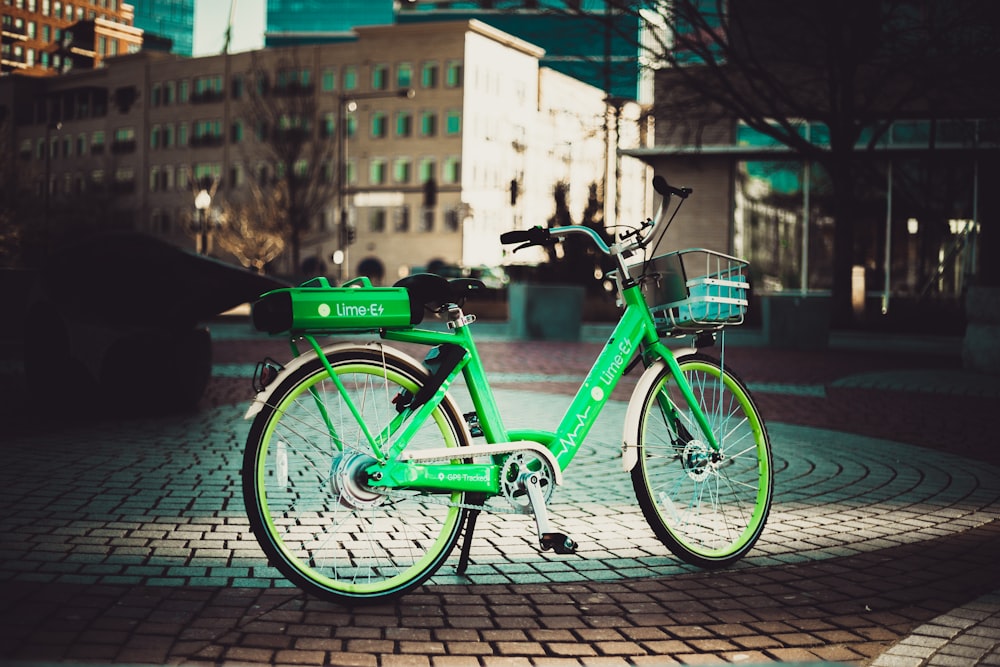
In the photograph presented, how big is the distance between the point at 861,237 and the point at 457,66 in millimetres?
47093

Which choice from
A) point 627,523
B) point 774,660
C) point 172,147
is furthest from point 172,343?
point 172,147

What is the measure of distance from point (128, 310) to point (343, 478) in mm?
5816

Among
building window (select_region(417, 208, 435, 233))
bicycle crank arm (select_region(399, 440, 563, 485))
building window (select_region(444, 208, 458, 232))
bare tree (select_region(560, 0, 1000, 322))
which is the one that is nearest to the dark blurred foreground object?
bicycle crank arm (select_region(399, 440, 563, 485))

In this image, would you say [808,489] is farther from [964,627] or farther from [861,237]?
[861,237]

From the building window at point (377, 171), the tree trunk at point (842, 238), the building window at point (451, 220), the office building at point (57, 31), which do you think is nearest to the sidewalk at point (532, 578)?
the office building at point (57, 31)

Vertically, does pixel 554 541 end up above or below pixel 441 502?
below

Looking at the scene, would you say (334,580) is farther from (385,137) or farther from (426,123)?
(385,137)

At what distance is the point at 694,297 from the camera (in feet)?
14.7

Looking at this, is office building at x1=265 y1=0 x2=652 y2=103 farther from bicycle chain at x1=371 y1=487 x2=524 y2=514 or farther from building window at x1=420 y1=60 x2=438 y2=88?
building window at x1=420 y1=60 x2=438 y2=88

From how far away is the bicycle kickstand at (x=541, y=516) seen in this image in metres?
4.18

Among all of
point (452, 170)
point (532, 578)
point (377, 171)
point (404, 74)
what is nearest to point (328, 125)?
point (377, 171)

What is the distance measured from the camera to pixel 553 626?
388 cm

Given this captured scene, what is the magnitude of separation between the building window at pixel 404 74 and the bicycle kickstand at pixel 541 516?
74.1 meters

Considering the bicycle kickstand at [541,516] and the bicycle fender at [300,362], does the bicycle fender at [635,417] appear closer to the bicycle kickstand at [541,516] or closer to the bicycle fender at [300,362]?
the bicycle kickstand at [541,516]
